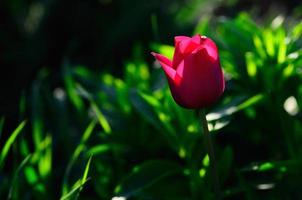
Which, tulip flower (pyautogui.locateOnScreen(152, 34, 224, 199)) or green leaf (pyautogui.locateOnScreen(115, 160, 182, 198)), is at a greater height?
tulip flower (pyautogui.locateOnScreen(152, 34, 224, 199))

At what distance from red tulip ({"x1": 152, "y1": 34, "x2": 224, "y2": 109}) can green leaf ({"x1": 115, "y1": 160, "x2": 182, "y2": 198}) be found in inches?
12.4

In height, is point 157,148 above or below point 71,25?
below

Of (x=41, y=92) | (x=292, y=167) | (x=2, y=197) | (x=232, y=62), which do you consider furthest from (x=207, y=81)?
(x=41, y=92)

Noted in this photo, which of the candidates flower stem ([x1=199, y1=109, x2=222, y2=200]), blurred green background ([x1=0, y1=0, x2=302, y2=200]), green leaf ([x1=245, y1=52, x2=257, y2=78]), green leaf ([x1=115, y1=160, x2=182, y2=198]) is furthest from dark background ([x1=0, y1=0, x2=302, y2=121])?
flower stem ([x1=199, y1=109, x2=222, y2=200])

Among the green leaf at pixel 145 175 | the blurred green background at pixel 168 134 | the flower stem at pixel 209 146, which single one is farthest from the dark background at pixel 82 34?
the flower stem at pixel 209 146

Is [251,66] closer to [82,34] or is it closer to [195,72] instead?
[195,72]

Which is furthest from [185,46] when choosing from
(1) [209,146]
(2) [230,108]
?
(2) [230,108]

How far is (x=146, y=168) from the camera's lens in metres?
1.32

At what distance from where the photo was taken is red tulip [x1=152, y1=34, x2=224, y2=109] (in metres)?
1.01

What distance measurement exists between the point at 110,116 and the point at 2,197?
0.32m

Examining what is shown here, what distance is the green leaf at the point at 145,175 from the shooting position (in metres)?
1.28

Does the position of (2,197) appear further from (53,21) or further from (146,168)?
(53,21)

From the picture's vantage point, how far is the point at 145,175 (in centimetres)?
132

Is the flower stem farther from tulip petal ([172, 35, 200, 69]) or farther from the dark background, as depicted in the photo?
the dark background
